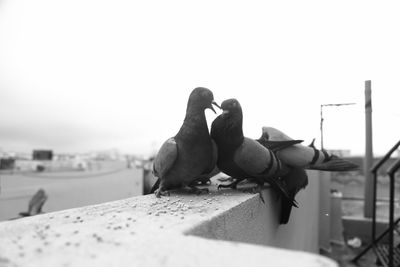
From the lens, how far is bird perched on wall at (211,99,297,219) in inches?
82.4

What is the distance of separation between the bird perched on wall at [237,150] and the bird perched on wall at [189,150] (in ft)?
0.30

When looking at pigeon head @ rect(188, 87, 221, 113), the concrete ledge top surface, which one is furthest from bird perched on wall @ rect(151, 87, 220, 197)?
the concrete ledge top surface

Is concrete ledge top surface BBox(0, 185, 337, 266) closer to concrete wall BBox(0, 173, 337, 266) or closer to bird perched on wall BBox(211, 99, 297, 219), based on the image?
concrete wall BBox(0, 173, 337, 266)

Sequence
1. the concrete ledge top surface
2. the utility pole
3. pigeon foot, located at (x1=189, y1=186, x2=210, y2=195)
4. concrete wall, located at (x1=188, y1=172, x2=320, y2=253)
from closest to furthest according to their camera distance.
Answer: the concrete ledge top surface, concrete wall, located at (x1=188, y1=172, x2=320, y2=253), pigeon foot, located at (x1=189, y1=186, x2=210, y2=195), the utility pole

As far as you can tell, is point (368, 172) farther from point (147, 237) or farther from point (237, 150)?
point (147, 237)

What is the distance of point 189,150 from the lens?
2.02m

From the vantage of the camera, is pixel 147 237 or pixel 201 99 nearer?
pixel 147 237

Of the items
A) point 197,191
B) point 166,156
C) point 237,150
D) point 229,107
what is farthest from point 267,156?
point 166,156

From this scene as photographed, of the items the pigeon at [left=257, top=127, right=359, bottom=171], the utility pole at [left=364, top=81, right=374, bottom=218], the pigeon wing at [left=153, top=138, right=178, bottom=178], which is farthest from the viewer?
the utility pole at [left=364, top=81, right=374, bottom=218]

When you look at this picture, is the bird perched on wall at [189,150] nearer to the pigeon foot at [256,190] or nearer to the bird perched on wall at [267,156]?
the bird perched on wall at [267,156]

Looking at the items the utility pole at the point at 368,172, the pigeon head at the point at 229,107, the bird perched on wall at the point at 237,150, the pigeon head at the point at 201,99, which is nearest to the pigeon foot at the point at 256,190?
the bird perched on wall at the point at 237,150

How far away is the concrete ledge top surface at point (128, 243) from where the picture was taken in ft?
2.61

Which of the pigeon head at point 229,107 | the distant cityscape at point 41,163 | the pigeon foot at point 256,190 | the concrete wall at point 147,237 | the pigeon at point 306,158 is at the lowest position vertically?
the distant cityscape at point 41,163

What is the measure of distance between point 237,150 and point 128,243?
4.21 ft
